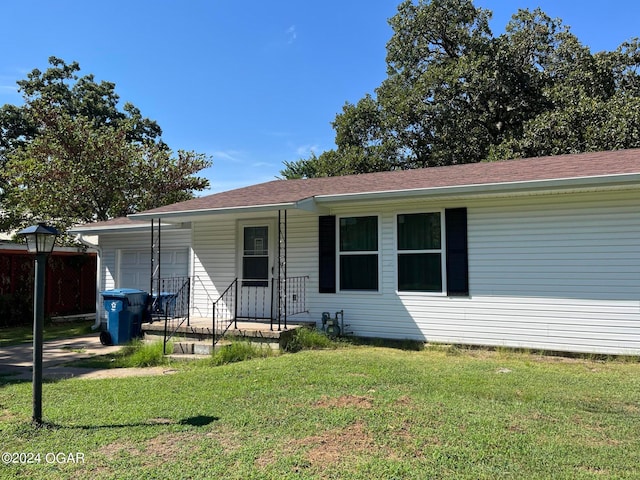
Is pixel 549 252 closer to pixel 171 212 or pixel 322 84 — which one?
pixel 171 212

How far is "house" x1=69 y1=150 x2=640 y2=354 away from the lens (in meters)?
6.83

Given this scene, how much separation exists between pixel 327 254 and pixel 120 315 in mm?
4616

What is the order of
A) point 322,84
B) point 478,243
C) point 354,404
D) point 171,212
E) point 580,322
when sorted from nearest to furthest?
point 354,404 < point 580,322 < point 478,243 < point 171,212 < point 322,84

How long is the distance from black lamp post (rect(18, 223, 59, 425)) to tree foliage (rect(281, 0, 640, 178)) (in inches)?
613

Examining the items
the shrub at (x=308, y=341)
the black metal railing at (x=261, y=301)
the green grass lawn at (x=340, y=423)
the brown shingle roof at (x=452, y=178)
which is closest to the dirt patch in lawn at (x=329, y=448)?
the green grass lawn at (x=340, y=423)

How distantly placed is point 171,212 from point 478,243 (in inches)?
233

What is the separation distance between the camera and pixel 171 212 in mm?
9031

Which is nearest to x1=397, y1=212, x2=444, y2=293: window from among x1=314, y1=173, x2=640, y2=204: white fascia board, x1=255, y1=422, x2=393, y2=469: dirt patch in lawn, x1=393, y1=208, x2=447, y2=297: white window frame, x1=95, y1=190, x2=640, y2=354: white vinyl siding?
x1=393, y1=208, x2=447, y2=297: white window frame

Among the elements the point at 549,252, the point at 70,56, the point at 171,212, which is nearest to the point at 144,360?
the point at 171,212

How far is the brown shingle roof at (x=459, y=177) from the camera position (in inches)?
278

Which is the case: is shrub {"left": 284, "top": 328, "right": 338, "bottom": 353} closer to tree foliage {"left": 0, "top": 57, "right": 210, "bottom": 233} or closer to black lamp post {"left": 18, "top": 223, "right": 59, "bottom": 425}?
black lamp post {"left": 18, "top": 223, "right": 59, "bottom": 425}

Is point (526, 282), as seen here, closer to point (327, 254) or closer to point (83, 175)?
point (327, 254)

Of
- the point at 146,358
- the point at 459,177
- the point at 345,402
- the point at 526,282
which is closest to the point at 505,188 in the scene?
the point at 459,177

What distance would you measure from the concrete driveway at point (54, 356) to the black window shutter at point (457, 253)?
6.04 m
